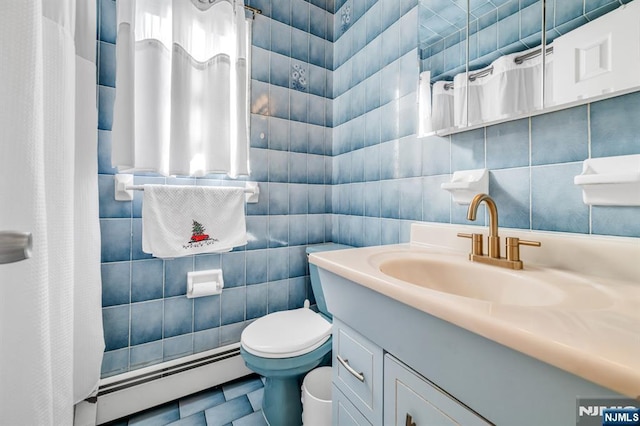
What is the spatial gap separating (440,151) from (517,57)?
0.38 metres

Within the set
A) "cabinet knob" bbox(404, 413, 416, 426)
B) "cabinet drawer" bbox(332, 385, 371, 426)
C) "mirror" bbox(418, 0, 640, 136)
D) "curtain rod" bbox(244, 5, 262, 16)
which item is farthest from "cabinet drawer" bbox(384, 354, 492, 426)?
"curtain rod" bbox(244, 5, 262, 16)

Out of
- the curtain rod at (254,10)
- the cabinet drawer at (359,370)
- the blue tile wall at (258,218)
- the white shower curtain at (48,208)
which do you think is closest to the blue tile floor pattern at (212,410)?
the blue tile wall at (258,218)

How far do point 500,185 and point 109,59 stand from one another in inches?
67.6

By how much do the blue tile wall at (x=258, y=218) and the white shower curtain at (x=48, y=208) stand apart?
0.51ft

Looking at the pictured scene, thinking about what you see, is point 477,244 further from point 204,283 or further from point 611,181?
point 204,283

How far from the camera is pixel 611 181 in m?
0.61

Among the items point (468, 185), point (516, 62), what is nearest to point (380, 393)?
point (468, 185)

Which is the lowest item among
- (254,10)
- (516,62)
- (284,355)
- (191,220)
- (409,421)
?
(284,355)

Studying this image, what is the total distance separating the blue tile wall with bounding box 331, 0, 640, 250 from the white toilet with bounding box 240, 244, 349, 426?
0.58 metres

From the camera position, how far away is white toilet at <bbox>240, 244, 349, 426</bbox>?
3.61 feet

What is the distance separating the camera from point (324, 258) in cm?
80

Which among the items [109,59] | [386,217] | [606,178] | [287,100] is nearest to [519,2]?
[606,178]

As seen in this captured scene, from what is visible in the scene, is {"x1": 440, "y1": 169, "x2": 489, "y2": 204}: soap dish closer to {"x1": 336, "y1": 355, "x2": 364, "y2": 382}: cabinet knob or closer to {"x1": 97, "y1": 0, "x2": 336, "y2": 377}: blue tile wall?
{"x1": 336, "y1": 355, "x2": 364, "y2": 382}: cabinet knob

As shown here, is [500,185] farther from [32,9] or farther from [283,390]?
[32,9]
